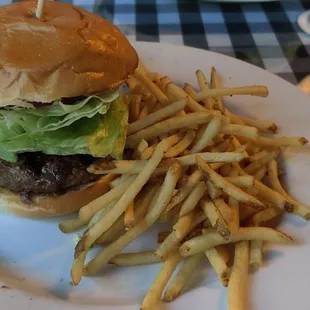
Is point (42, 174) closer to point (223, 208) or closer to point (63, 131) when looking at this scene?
point (63, 131)

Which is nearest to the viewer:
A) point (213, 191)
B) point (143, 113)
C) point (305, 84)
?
point (213, 191)

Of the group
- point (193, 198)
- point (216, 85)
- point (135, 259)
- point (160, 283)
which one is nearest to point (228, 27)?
point (216, 85)

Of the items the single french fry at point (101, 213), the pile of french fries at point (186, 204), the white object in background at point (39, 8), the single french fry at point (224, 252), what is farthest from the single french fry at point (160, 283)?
the white object in background at point (39, 8)

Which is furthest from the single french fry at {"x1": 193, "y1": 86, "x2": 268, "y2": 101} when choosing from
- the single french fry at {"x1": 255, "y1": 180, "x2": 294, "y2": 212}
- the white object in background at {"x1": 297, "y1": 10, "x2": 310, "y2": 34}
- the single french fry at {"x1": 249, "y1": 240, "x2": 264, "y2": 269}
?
the white object in background at {"x1": 297, "y1": 10, "x2": 310, "y2": 34}

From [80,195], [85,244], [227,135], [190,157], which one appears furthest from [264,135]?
[85,244]

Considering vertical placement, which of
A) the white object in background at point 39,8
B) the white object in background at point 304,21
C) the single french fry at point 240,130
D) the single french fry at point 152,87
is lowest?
the white object in background at point 304,21

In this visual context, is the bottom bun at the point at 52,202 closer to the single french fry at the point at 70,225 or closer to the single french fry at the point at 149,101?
the single french fry at the point at 70,225
